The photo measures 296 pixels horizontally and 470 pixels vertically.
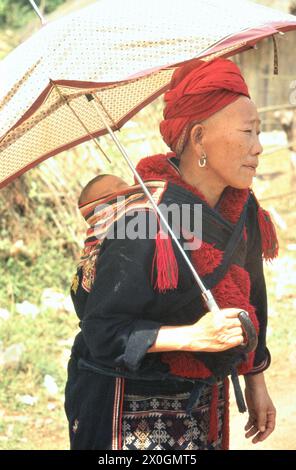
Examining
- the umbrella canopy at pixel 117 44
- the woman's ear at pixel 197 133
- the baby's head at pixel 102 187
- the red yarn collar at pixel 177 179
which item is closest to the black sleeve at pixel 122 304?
the red yarn collar at pixel 177 179

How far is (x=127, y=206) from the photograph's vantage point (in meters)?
2.95

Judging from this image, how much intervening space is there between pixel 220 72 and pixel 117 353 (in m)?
0.95

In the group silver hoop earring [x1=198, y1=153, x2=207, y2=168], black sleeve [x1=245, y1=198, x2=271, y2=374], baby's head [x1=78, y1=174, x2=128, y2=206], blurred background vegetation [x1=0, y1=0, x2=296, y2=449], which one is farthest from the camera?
blurred background vegetation [x1=0, y1=0, x2=296, y2=449]

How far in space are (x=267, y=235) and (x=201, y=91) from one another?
666mm

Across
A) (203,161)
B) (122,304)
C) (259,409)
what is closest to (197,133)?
(203,161)

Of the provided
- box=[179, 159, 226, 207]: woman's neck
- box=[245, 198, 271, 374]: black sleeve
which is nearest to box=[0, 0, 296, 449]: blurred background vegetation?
box=[245, 198, 271, 374]: black sleeve

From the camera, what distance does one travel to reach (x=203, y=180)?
3.08 meters

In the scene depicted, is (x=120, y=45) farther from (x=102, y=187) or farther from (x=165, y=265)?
(x=102, y=187)

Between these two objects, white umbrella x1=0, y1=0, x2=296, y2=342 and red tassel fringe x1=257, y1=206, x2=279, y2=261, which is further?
red tassel fringe x1=257, y1=206, x2=279, y2=261

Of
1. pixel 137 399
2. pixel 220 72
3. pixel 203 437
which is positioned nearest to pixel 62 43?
pixel 220 72

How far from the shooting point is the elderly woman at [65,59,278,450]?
2.84m

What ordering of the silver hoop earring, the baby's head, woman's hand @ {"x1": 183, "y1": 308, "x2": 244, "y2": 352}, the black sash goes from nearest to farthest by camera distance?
1. woman's hand @ {"x1": 183, "y1": 308, "x2": 244, "y2": 352}
2. the black sash
3. the silver hoop earring
4. the baby's head

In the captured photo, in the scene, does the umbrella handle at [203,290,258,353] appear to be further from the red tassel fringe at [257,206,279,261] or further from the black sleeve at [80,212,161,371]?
the red tassel fringe at [257,206,279,261]

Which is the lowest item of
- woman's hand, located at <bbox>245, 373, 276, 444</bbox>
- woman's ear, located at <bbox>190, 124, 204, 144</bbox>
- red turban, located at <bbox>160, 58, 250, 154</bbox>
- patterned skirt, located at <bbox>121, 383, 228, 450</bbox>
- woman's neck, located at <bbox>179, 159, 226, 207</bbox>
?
woman's hand, located at <bbox>245, 373, 276, 444</bbox>
